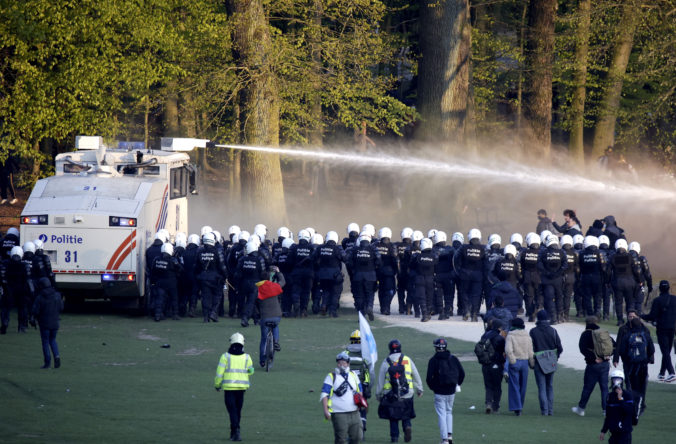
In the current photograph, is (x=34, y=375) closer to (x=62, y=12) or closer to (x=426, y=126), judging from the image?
(x=62, y=12)

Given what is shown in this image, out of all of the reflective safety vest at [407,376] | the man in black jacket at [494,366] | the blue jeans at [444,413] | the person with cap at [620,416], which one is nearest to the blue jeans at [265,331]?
the man in black jacket at [494,366]

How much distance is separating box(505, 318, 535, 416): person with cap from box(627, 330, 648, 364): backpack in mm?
1638

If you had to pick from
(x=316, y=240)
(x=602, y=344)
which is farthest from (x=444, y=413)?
(x=316, y=240)

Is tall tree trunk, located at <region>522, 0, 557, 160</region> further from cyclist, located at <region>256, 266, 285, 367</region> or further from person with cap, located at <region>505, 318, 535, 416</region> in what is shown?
person with cap, located at <region>505, 318, 535, 416</region>

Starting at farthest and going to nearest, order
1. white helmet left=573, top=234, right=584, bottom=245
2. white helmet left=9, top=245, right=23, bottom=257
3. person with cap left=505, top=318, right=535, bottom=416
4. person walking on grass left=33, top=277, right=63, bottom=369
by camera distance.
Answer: white helmet left=573, top=234, right=584, bottom=245
white helmet left=9, top=245, right=23, bottom=257
person walking on grass left=33, top=277, right=63, bottom=369
person with cap left=505, top=318, right=535, bottom=416

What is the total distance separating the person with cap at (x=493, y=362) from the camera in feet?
48.3

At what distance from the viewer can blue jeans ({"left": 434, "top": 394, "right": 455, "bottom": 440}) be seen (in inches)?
504

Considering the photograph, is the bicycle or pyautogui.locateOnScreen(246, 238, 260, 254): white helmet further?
pyautogui.locateOnScreen(246, 238, 260, 254): white helmet

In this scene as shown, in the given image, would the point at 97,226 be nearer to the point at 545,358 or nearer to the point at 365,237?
the point at 365,237

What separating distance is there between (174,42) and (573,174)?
48.2ft

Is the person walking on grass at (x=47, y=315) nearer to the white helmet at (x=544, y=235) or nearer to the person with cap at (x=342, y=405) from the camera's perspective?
the person with cap at (x=342, y=405)

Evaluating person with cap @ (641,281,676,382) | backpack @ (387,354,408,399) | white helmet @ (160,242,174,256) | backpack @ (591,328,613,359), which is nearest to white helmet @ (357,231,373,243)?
white helmet @ (160,242,174,256)

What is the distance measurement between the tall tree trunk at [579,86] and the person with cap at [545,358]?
20717 mm

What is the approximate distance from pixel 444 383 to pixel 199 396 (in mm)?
4254
